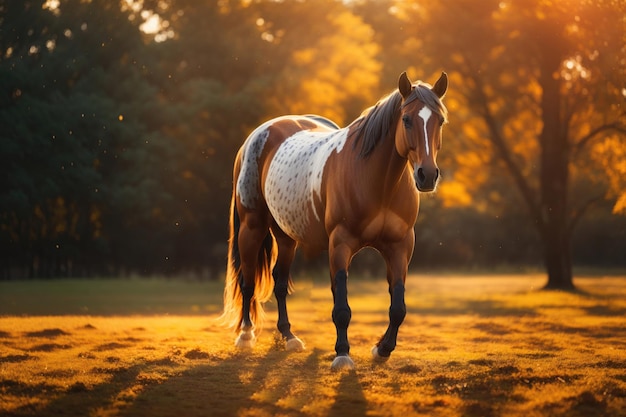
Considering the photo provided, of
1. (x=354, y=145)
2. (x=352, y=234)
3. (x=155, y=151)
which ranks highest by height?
(x=155, y=151)

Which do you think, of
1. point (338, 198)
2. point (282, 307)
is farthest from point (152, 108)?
point (338, 198)

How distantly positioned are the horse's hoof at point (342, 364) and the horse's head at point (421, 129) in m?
1.87

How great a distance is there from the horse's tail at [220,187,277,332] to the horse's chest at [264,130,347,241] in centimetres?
99

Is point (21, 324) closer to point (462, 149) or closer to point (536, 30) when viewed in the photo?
point (536, 30)

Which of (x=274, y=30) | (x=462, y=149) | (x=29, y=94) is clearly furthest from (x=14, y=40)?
(x=462, y=149)

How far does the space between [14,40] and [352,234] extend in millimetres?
21676

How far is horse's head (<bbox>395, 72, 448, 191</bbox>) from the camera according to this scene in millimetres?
7344

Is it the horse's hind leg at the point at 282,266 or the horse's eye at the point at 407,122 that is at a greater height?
the horse's eye at the point at 407,122

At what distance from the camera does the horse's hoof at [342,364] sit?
8055 millimetres

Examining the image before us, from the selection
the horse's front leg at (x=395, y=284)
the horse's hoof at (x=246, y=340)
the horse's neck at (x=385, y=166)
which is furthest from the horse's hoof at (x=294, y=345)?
the horse's neck at (x=385, y=166)

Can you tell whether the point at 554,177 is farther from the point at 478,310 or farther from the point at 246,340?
the point at 246,340

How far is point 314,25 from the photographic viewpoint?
31547 millimetres

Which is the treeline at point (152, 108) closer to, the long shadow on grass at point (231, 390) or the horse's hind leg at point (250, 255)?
the horse's hind leg at point (250, 255)

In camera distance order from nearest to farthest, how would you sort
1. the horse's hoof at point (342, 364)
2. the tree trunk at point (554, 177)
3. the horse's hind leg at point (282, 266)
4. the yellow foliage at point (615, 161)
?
1. the horse's hoof at point (342, 364)
2. the horse's hind leg at point (282, 266)
3. the yellow foliage at point (615, 161)
4. the tree trunk at point (554, 177)
